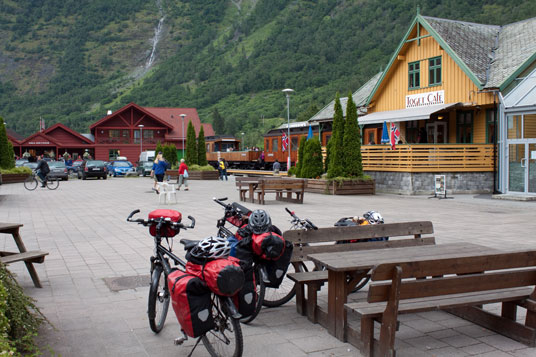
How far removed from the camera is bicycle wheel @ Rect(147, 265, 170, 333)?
15.8ft

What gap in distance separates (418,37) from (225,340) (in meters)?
23.9

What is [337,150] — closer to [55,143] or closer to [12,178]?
[12,178]

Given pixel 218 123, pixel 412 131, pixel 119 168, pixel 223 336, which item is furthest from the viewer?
pixel 218 123

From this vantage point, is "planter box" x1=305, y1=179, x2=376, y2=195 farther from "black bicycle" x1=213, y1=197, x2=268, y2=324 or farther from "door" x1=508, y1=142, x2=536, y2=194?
"black bicycle" x1=213, y1=197, x2=268, y2=324

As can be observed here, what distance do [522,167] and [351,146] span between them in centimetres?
620

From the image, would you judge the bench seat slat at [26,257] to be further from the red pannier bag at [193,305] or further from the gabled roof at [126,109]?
the gabled roof at [126,109]

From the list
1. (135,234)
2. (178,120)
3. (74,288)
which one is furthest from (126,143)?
(74,288)

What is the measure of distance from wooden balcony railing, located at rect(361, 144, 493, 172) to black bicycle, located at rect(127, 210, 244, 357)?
58.1 ft

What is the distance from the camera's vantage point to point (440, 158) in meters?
21.6

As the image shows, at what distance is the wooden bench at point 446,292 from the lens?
3910 millimetres

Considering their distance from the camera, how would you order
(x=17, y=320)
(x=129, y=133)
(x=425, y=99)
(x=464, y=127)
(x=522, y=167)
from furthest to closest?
(x=129, y=133) → (x=425, y=99) → (x=464, y=127) → (x=522, y=167) → (x=17, y=320)

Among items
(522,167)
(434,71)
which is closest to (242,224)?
(522,167)

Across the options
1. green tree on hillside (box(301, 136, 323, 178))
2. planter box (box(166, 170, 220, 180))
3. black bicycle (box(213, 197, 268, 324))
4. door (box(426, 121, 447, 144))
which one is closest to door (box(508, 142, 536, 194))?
door (box(426, 121, 447, 144))

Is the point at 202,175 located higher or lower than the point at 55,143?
lower
